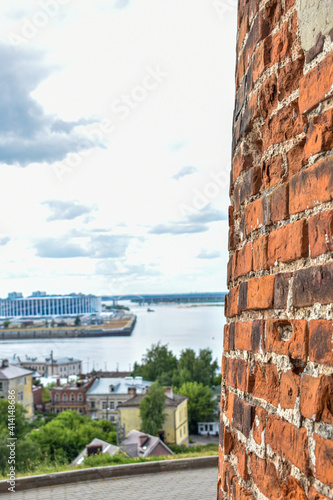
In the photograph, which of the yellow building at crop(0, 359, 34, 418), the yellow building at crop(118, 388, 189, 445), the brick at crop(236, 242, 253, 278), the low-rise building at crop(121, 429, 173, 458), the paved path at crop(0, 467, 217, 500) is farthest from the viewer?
the yellow building at crop(0, 359, 34, 418)

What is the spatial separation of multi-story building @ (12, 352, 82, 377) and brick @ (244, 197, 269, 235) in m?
39.6

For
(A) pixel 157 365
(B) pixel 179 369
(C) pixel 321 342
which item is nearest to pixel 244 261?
(C) pixel 321 342

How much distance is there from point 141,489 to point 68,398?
24.9 m

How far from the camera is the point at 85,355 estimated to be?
45.2 meters

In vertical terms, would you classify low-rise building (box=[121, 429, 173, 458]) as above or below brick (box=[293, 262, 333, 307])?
below

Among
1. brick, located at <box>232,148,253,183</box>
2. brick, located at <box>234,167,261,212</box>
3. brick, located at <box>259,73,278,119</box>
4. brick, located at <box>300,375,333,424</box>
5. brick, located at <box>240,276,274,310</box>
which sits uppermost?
brick, located at <box>259,73,278,119</box>

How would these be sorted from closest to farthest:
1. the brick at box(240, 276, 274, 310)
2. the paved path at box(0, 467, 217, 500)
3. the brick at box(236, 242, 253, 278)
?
1. the brick at box(240, 276, 274, 310)
2. the brick at box(236, 242, 253, 278)
3. the paved path at box(0, 467, 217, 500)

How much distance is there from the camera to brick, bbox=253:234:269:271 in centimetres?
82

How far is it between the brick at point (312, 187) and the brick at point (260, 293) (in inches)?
5.4

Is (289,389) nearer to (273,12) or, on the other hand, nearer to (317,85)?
(317,85)

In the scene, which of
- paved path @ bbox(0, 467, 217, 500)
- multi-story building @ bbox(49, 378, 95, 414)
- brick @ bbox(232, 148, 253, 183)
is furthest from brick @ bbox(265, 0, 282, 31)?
multi-story building @ bbox(49, 378, 95, 414)

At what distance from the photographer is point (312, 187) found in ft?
2.18

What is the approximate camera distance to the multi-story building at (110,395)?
26.2m

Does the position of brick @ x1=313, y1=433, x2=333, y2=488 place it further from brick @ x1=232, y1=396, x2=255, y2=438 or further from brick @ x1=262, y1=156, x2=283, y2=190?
brick @ x1=262, y1=156, x2=283, y2=190
